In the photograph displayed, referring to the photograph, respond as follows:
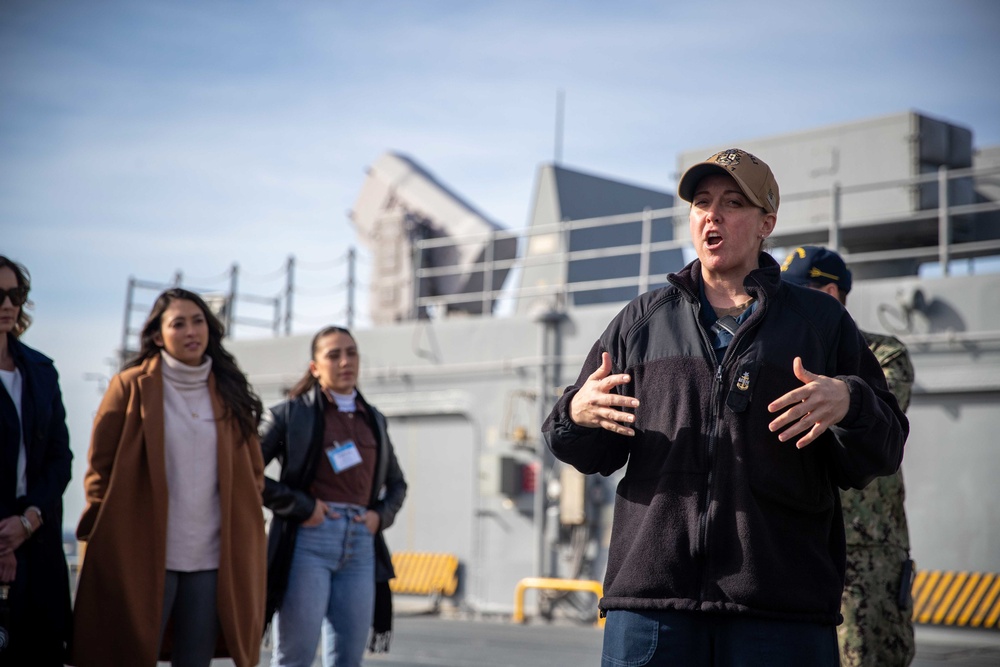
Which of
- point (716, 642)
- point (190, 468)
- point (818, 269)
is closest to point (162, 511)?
point (190, 468)

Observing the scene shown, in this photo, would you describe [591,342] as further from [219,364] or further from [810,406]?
[810,406]

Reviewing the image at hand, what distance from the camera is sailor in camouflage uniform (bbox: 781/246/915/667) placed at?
4.01 metres

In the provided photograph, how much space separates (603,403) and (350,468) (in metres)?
3.11

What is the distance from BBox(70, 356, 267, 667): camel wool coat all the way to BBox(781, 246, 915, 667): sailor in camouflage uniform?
2290 mm

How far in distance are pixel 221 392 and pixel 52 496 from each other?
0.79 m

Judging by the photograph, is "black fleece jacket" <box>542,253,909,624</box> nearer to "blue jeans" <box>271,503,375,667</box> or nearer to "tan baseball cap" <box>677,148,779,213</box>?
"tan baseball cap" <box>677,148,779,213</box>

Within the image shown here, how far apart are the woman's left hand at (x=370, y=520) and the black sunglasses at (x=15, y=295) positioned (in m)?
1.81

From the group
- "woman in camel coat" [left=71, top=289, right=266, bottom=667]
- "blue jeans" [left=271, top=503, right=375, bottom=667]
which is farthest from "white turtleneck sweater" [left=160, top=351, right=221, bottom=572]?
"blue jeans" [left=271, top=503, right=375, bottom=667]

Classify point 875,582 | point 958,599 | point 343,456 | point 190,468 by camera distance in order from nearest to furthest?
point 875,582 < point 190,468 < point 343,456 < point 958,599

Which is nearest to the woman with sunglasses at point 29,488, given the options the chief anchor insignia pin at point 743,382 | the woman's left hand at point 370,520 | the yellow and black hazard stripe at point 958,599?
the woman's left hand at point 370,520

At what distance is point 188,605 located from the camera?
4562 millimetres

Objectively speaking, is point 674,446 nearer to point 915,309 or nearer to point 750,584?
point 750,584

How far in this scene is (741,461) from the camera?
2.68m

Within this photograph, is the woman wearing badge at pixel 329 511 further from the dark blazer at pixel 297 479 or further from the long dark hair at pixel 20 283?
the long dark hair at pixel 20 283
